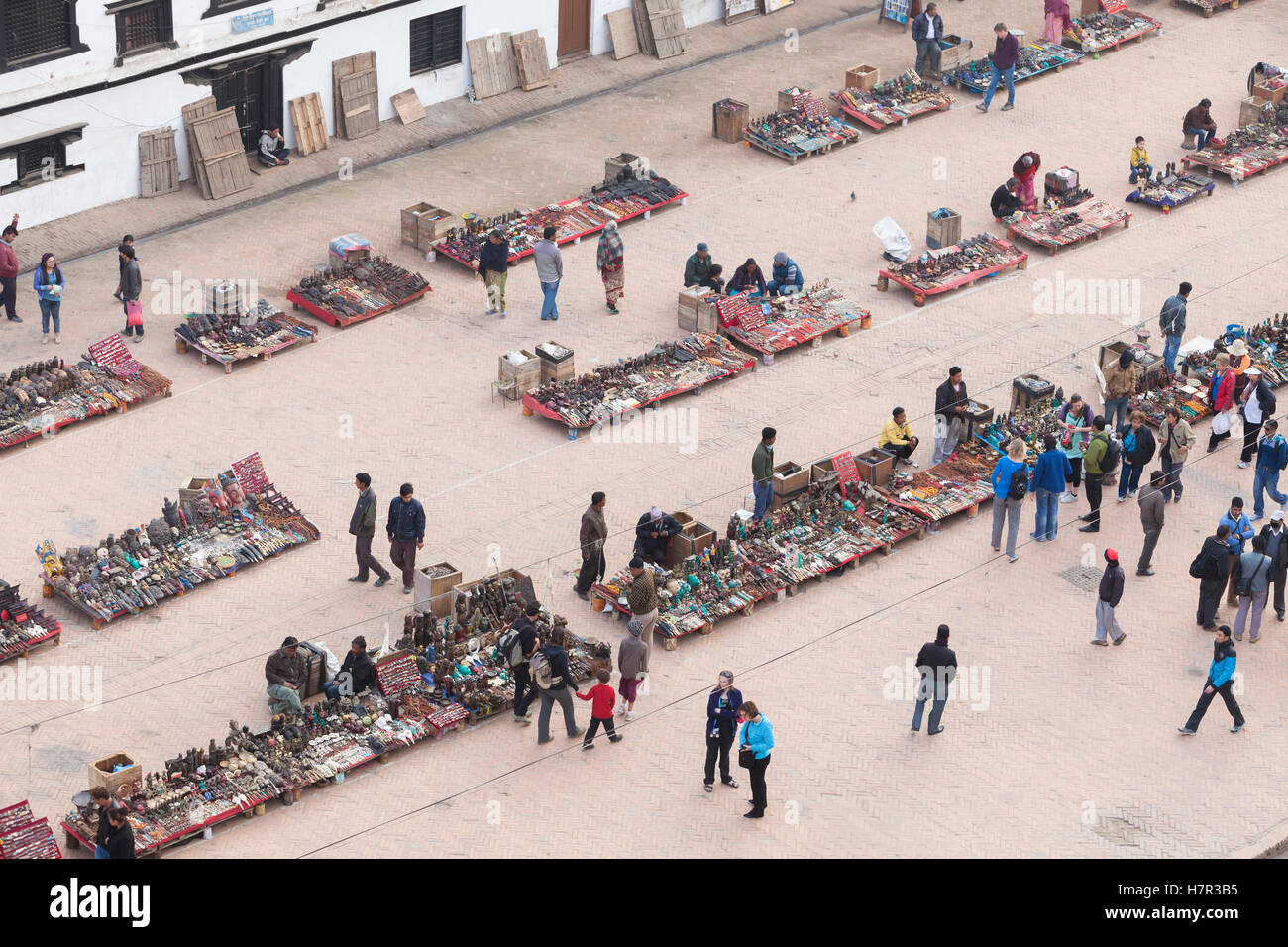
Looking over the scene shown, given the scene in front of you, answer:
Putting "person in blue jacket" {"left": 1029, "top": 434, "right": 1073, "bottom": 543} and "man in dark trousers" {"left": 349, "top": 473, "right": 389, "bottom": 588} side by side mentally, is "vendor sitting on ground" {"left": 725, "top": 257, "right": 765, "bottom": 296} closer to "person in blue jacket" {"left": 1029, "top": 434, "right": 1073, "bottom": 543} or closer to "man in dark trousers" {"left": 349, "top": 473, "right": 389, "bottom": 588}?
"person in blue jacket" {"left": 1029, "top": 434, "right": 1073, "bottom": 543}

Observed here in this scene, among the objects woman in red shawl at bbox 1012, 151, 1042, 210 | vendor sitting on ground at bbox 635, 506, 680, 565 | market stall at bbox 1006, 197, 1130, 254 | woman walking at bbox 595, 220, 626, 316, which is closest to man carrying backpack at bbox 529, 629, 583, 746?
vendor sitting on ground at bbox 635, 506, 680, 565

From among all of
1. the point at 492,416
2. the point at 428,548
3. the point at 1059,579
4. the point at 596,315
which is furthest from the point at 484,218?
the point at 1059,579

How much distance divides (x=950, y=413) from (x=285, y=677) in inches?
418

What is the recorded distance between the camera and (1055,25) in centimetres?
4603

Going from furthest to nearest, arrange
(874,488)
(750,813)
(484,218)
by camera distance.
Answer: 1. (484,218)
2. (874,488)
3. (750,813)

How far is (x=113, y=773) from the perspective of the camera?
24.3 metres

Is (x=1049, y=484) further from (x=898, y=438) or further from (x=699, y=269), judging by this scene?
(x=699, y=269)

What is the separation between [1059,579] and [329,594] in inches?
383

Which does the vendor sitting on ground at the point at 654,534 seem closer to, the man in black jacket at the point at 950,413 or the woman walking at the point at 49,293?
the man in black jacket at the point at 950,413

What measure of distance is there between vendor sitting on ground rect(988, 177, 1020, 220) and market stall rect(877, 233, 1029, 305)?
1098 mm

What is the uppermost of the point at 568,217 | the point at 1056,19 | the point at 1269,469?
the point at 1056,19

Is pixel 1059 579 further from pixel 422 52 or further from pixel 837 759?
pixel 422 52

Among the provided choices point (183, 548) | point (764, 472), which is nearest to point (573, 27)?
point (764, 472)

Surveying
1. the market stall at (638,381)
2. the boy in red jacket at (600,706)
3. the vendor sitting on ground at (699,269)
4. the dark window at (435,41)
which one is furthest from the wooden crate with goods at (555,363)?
the dark window at (435,41)
